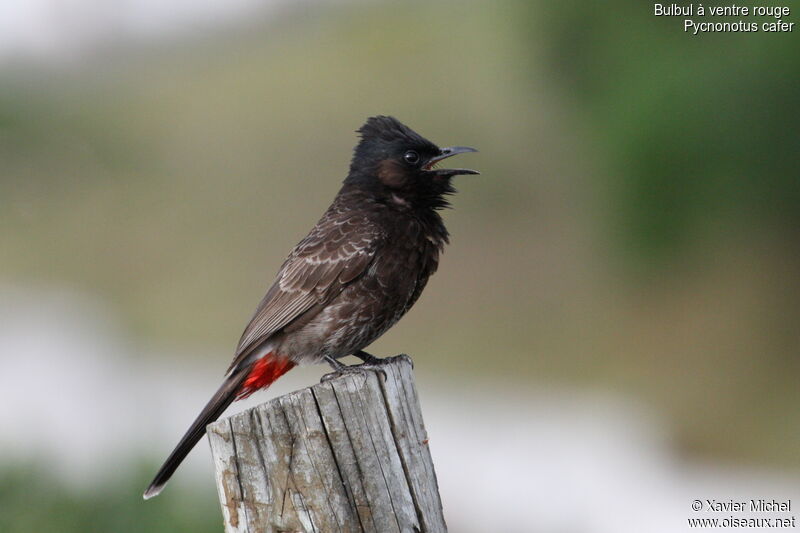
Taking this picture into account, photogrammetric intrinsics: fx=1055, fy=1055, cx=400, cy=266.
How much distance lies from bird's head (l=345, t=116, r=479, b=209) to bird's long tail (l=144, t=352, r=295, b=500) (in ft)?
2.83

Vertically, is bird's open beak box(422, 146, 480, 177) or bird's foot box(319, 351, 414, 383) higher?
bird's open beak box(422, 146, 480, 177)

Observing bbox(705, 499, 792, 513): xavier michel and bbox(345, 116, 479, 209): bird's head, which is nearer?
bbox(345, 116, 479, 209): bird's head

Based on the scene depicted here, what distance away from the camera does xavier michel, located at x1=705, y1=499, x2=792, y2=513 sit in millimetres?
6793

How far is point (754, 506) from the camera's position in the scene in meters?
6.90

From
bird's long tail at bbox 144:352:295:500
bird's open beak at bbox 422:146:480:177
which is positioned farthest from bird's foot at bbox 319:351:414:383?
bird's open beak at bbox 422:146:480:177

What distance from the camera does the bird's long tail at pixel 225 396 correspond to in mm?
3734

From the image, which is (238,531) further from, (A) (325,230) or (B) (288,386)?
(B) (288,386)

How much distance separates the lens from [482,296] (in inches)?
491

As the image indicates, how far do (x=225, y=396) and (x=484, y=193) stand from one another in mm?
10097

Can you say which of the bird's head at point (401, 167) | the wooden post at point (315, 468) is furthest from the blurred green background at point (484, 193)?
the wooden post at point (315, 468)

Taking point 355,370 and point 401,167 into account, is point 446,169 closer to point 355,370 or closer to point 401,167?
point 401,167

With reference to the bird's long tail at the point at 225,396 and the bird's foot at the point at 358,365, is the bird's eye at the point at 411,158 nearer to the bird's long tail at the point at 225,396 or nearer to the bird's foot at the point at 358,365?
the bird's foot at the point at 358,365

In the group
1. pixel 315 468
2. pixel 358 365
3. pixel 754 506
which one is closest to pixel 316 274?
pixel 358 365

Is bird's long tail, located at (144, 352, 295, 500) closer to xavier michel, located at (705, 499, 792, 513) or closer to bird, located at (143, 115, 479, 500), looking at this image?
bird, located at (143, 115, 479, 500)
